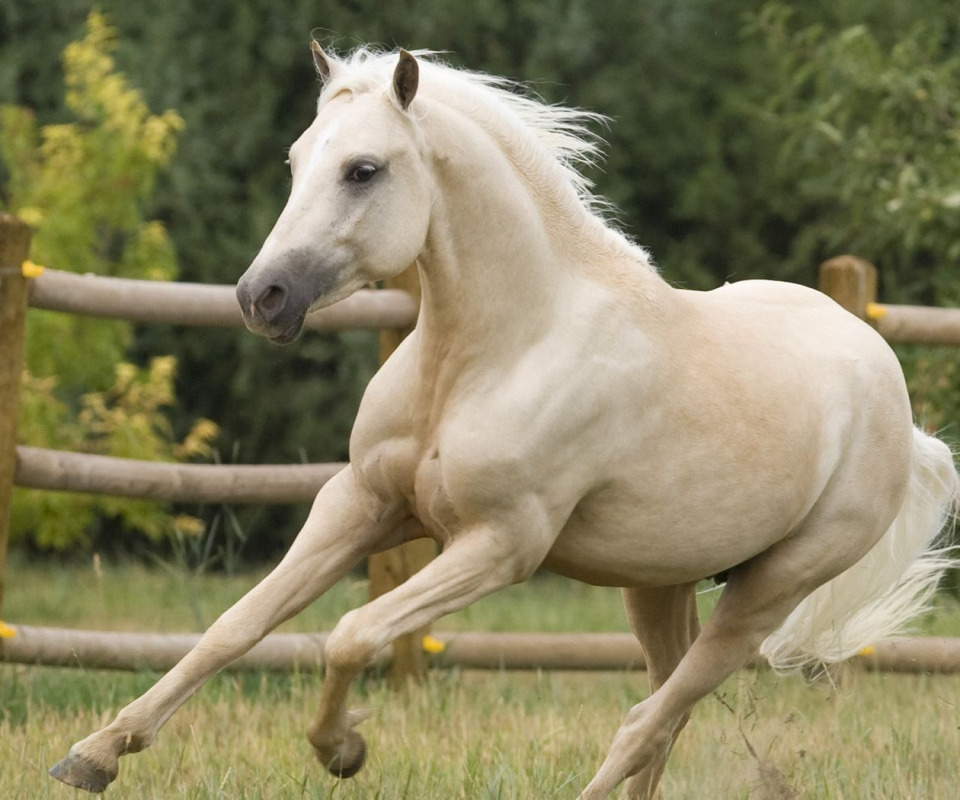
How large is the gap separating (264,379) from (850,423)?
7.05m

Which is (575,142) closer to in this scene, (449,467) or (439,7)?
(449,467)

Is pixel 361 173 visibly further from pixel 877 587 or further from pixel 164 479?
pixel 164 479

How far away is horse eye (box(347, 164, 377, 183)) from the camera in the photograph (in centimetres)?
312

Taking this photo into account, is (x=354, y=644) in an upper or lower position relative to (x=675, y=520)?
lower

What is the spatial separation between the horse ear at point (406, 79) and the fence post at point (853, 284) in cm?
289

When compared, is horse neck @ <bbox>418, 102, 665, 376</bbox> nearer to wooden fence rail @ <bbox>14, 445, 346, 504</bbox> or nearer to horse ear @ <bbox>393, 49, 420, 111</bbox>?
horse ear @ <bbox>393, 49, 420, 111</bbox>

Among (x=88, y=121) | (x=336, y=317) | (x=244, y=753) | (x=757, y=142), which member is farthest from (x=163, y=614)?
(x=757, y=142)

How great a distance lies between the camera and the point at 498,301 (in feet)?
11.0

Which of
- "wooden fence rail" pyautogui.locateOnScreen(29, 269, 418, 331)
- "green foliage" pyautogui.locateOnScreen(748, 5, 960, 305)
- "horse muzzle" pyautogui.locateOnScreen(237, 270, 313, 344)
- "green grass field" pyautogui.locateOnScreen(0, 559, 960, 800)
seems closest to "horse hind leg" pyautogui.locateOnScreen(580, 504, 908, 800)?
"green grass field" pyautogui.locateOnScreen(0, 559, 960, 800)

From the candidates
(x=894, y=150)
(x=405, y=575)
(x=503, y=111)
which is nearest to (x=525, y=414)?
(x=503, y=111)

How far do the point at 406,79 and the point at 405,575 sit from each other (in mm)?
2624

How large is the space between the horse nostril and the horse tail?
1967 mm

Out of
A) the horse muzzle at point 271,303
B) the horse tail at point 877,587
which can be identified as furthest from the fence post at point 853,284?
the horse muzzle at point 271,303

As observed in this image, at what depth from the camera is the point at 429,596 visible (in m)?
3.26
